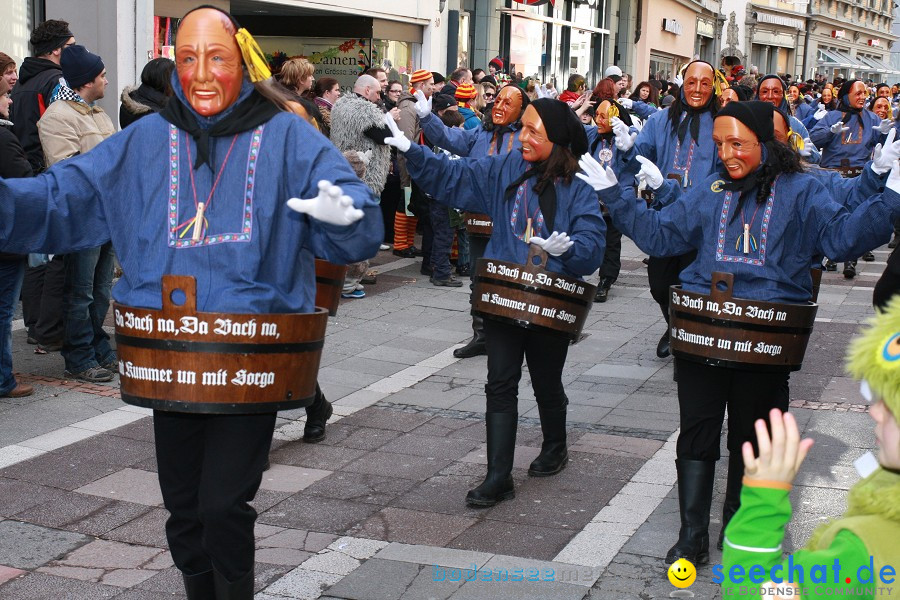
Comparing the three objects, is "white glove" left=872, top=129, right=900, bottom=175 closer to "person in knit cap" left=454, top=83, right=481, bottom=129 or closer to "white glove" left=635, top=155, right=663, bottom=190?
"white glove" left=635, top=155, right=663, bottom=190

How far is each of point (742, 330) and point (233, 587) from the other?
7.14 feet

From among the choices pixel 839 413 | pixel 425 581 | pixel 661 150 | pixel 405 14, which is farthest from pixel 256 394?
pixel 405 14

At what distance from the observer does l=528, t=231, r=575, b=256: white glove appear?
534 centimetres

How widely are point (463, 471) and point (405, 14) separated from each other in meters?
14.1

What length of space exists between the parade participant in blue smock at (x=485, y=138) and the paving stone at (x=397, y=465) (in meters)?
2.01

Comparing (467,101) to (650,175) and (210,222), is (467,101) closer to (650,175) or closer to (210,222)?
(650,175)

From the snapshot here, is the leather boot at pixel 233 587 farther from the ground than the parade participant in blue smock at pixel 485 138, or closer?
closer

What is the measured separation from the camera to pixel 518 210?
5.61 meters

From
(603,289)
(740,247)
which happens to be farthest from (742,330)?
(603,289)

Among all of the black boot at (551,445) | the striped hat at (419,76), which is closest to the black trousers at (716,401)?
the black boot at (551,445)

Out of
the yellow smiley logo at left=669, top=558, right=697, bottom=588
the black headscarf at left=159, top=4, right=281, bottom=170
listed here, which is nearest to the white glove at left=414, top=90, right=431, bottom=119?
the black headscarf at left=159, top=4, right=281, bottom=170

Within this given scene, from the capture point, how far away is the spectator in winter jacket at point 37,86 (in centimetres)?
810

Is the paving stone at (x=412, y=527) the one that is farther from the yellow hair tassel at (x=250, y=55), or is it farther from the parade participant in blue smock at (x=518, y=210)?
the yellow hair tassel at (x=250, y=55)

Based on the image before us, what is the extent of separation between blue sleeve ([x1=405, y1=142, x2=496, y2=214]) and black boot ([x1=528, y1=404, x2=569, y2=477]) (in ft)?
3.52
